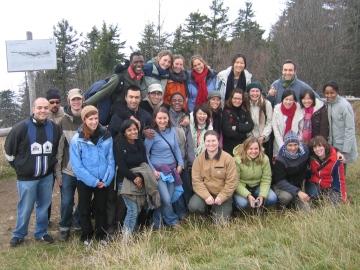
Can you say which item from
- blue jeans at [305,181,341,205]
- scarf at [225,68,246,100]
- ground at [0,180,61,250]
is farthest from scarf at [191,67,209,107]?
ground at [0,180,61,250]

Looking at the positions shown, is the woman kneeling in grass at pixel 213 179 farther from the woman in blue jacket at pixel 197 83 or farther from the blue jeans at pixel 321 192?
the blue jeans at pixel 321 192

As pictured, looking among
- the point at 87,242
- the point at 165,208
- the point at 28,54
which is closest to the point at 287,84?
the point at 165,208

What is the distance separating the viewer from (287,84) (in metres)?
6.41

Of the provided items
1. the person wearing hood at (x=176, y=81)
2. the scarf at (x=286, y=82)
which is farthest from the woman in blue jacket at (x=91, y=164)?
the scarf at (x=286, y=82)

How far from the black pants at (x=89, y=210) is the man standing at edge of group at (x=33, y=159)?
1.81ft

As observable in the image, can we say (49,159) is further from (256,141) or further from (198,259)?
(256,141)

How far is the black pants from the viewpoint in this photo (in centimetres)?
493

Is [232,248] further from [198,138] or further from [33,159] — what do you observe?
[33,159]

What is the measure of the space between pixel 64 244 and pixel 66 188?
772 millimetres

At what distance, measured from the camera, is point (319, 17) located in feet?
84.4

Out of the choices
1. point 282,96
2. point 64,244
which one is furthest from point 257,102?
point 64,244

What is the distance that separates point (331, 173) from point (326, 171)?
80 mm

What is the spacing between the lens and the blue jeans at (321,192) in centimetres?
537

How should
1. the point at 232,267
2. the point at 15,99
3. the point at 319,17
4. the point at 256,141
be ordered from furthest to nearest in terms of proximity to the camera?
1. the point at 15,99
2. the point at 319,17
3. the point at 256,141
4. the point at 232,267
